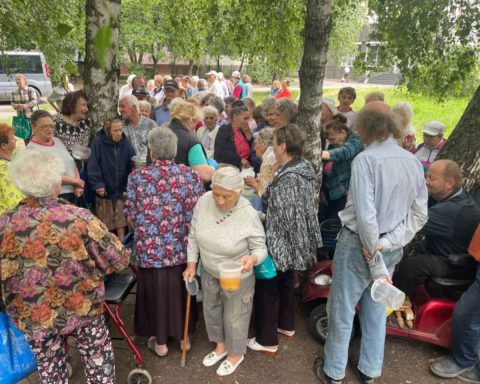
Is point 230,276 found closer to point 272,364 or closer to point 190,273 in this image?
point 190,273

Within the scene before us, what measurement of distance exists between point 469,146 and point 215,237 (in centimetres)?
274

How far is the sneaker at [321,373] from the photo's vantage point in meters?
2.85

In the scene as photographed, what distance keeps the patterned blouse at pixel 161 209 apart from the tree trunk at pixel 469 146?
8.73 ft

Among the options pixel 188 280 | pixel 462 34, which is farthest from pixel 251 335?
pixel 462 34

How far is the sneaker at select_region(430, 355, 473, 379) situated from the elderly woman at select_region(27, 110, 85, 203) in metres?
3.47

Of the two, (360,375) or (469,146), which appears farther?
(469,146)

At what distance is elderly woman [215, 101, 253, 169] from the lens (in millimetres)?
4738

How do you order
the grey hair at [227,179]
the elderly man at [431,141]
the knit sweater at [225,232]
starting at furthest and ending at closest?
the elderly man at [431,141] < the knit sweater at [225,232] < the grey hair at [227,179]

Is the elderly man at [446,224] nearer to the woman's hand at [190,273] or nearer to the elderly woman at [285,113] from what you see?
the elderly woman at [285,113]

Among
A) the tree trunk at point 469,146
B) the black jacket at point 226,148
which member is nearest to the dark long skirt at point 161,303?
the black jacket at point 226,148

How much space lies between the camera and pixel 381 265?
2494mm

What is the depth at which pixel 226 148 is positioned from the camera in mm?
4746

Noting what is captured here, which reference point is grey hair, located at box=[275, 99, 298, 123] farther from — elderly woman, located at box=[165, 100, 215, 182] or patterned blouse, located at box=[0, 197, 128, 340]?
patterned blouse, located at box=[0, 197, 128, 340]

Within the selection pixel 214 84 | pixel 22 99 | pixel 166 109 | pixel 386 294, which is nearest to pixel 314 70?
pixel 386 294
